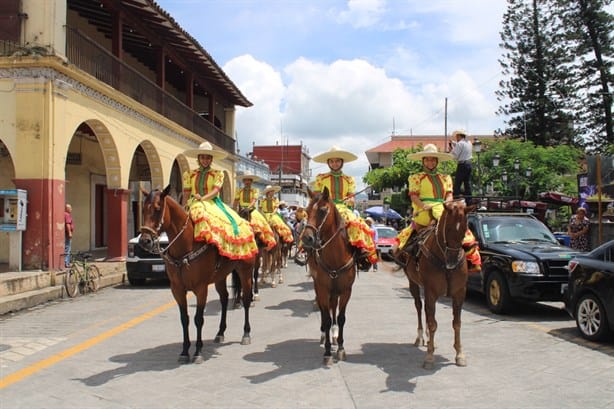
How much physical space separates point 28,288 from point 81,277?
1560 mm

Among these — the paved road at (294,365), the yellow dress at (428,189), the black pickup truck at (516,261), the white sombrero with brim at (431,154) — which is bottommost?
the paved road at (294,365)

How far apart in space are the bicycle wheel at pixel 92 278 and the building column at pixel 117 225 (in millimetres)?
3236

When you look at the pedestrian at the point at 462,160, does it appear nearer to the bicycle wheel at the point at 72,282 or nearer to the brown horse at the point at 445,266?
the brown horse at the point at 445,266

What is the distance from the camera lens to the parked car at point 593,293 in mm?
7121

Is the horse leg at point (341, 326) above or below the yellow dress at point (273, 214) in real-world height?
below

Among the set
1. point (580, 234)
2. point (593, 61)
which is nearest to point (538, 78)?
point (593, 61)

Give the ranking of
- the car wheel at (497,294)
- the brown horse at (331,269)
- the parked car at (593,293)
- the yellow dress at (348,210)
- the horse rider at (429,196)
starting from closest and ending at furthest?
1. the brown horse at (331,269)
2. the yellow dress at (348,210)
3. the horse rider at (429,196)
4. the parked car at (593,293)
5. the car wheel at (497,294)

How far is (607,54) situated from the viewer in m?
34.5

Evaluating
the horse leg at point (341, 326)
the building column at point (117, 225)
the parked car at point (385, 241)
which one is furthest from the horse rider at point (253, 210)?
the parked car at point (385, 241)

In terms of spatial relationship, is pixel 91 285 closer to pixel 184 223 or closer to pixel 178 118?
pixel 184 223

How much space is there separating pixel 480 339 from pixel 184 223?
4507 mm

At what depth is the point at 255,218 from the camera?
38.2ft

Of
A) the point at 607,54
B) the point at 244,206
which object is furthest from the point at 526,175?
the point at 244,206

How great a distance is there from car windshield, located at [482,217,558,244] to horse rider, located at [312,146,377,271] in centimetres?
443
